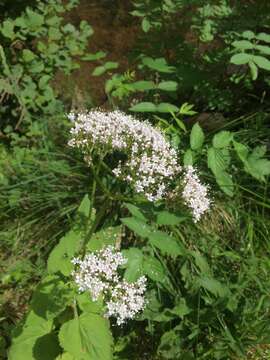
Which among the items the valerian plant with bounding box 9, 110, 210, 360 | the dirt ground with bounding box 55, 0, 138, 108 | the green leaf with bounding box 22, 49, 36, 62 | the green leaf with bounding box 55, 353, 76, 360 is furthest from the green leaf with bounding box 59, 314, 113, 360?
the dirt ground with bounding box 55, 0, 138, 108

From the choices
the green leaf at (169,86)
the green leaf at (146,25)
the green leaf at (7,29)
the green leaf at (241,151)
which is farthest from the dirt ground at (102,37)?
the green leaf at (241,151)

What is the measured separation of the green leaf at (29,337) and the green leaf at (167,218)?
58 centimetres

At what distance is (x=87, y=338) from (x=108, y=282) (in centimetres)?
23

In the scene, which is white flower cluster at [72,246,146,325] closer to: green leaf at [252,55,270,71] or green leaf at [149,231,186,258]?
green leaf at [149,231,186,258]

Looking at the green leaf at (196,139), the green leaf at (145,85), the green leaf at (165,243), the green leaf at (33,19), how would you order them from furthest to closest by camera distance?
the green leaf at (33,19)
the green leaf at (145,85)
the green leaf at (196,139)
the green leaf at (165,243)

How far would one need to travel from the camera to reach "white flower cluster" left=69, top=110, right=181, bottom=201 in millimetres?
1785

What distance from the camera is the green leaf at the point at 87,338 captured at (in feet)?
5.69

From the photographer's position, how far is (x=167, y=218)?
1.65 m

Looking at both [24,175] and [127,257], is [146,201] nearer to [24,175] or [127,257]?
[127,257]

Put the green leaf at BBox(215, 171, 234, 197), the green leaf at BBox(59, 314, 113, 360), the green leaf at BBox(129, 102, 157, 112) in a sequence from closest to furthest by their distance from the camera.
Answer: the green leaf at BBox(59, 314, 113, 360) → the green leaf at BBox(215, 171, 234, 197) → the green leaf at BBox(129, 102, 157, 112)

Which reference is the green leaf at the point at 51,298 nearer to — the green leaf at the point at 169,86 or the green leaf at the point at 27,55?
the green leaf at the point at 169,86

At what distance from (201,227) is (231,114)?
0.87 metres

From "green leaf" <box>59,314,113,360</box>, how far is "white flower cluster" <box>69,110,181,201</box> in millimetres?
459

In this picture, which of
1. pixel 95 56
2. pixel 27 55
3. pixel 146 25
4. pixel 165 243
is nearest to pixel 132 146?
pixel 165 243
